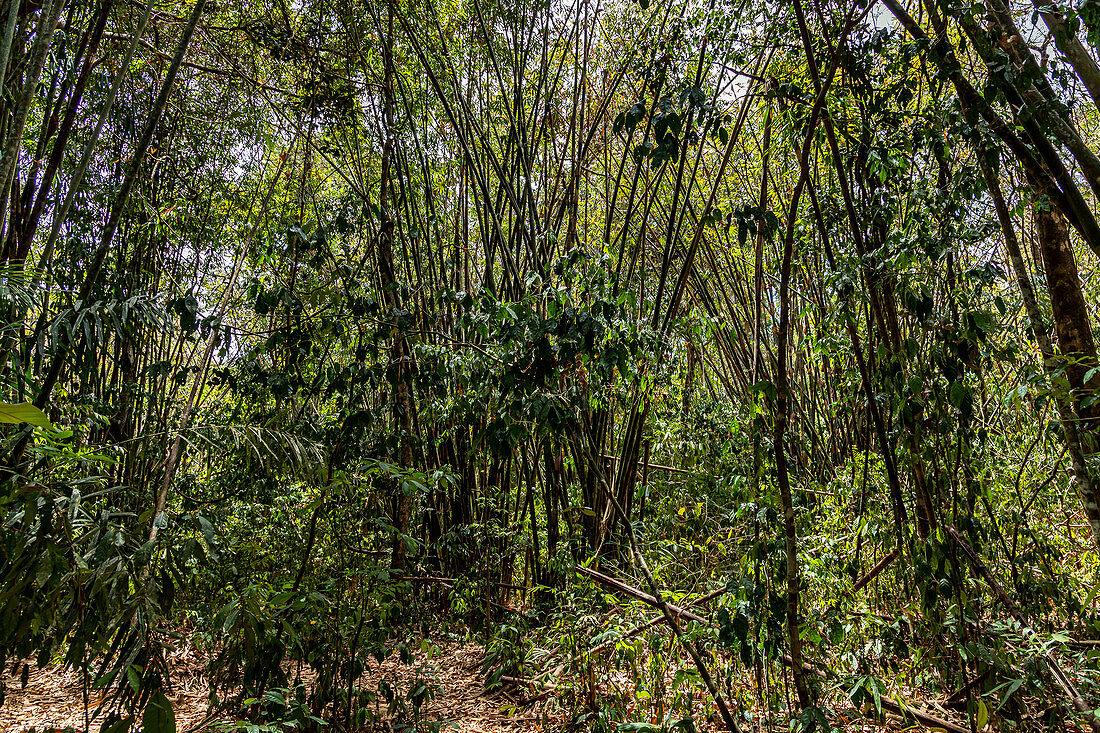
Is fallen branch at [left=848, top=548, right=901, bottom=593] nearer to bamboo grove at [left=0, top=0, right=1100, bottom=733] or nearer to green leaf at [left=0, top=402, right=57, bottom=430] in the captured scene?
bamboo grove at [left=0, top=0, right=1100, bottom=733]

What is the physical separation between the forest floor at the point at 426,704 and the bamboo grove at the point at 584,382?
12 cm

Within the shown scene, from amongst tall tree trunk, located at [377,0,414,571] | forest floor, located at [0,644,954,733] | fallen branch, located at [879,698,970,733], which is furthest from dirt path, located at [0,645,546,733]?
fallen branch, located at [879,698,970,733]

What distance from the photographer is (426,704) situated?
2557mm

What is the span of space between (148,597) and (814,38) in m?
1.96

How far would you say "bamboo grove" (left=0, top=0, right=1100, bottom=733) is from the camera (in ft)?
4.54

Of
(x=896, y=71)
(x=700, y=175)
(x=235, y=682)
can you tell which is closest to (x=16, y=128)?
(x=235, y=682)

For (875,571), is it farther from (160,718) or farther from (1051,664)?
(160,718)

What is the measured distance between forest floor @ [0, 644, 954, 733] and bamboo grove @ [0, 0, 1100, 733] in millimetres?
123

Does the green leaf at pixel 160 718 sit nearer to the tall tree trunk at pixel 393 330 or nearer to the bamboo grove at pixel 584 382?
the bamboo grove at pixel 584 382

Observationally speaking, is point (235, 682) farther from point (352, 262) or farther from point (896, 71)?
point (896, 71)

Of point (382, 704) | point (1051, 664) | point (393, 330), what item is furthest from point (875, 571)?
point (382, 704)

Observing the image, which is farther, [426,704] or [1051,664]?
[426,704]

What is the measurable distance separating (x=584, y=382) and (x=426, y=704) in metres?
1.41

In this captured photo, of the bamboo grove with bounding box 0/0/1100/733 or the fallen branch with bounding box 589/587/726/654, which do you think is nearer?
the bamboo grove with bounding box 0/0/1100/733
